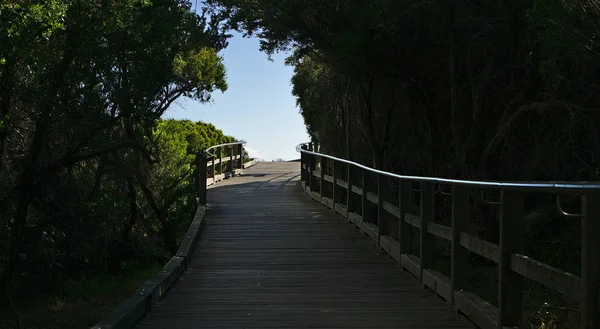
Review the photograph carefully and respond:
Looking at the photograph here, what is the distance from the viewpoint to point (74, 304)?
1062 centimetres

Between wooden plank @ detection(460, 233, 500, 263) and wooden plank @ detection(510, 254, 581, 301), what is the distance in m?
0.27

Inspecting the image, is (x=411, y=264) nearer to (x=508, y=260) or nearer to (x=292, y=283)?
(x=292, y=283)

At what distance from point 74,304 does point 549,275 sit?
310 inches

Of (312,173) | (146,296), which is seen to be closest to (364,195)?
(146,296)

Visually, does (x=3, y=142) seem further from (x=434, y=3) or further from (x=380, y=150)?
(x=380, y=150)

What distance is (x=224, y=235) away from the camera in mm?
10859

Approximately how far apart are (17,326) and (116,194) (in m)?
3.30

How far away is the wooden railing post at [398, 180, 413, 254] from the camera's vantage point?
26.6 feet

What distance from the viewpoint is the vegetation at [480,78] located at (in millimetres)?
8250

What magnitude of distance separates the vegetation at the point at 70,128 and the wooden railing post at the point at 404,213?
3.70 m

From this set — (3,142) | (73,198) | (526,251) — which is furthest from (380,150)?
(3,142)

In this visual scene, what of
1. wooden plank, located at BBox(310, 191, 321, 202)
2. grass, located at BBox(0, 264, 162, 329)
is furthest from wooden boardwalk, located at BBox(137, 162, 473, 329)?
wooden plank, located at BBox(310, 191, 321, 202)

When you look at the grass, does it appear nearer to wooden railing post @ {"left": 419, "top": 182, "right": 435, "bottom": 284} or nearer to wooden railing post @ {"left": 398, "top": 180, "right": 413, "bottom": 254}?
wooden railing post @ {"left": 398, "top": 180, "right": 413, "bottom": 254}

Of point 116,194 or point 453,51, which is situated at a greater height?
point 453,51
